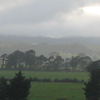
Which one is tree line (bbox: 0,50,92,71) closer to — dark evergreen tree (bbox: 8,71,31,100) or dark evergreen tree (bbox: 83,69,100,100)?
dark evergreen tree (bbox: 83,69,100,100)

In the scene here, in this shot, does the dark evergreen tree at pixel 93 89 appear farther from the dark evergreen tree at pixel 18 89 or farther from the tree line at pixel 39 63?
the tree line at pixel 39 63

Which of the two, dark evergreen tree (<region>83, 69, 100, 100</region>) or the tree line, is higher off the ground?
the tree line

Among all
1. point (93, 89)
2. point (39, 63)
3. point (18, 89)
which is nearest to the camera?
point (18, 89)

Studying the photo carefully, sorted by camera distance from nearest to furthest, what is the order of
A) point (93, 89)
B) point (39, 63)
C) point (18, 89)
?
point (18, 89) < point (93, 89) < point (39, 63)

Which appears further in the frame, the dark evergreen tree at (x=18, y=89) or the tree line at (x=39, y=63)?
the tree line at (x=39, y=63)

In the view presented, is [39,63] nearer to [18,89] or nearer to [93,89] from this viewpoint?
[93,89]

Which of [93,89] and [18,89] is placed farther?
[93,89]

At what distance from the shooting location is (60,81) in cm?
5638

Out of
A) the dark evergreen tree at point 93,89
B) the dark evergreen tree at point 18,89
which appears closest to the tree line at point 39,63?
the dark evergreen tree at point 93,89

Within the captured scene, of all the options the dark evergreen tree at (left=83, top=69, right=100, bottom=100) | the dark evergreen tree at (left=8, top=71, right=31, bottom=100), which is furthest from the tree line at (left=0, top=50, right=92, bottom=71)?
the dark evergreen tree at (left=8, top=71, right=31, bottom=100)

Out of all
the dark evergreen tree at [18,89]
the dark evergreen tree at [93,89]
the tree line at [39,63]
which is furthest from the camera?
the tree line at [39,63]

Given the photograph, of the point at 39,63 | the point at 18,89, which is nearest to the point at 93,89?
the point at 18,89

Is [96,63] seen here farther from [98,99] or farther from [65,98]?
[98,99]

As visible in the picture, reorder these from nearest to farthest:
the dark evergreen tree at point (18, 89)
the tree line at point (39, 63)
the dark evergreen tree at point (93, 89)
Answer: the dark evergreen tree at point (18, 89) → the dark evergreen tree at point (93, 89) → the tree line at point (39, 63)
